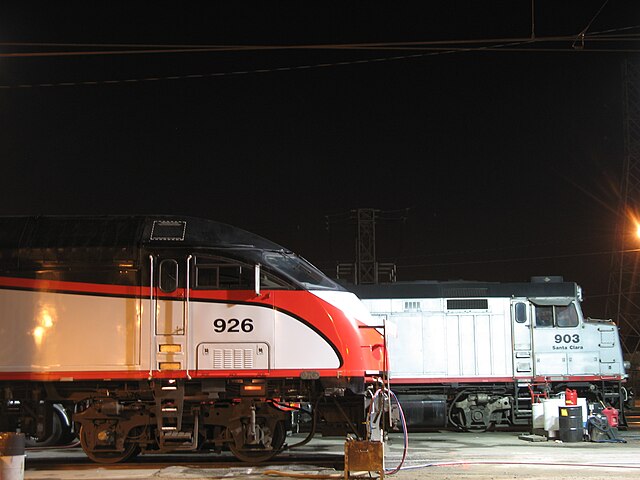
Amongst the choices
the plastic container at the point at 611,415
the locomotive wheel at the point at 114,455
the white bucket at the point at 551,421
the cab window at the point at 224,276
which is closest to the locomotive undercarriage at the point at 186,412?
the locomotive wheel at the point at 114,455

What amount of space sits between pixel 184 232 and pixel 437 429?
11.1 meters

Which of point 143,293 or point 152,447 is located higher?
point 143,293

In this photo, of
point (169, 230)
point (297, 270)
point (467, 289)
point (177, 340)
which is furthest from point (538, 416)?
point (169, 230)

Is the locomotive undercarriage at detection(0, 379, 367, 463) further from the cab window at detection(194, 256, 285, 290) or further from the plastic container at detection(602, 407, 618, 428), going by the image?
the plastic container at detection(602, 407, 618, 428)

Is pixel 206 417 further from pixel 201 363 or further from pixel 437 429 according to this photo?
pixel 437 429

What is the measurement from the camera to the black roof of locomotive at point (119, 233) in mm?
11680

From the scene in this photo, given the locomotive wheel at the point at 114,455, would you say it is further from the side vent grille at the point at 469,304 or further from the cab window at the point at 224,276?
the side vent grille at the point at 469,304

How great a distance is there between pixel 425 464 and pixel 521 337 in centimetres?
792

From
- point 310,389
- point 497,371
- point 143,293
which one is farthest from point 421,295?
point 143,293

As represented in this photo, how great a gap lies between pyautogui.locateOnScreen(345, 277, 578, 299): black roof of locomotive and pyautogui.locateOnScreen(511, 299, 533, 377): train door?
13.2 inches

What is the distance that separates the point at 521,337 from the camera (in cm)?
1894

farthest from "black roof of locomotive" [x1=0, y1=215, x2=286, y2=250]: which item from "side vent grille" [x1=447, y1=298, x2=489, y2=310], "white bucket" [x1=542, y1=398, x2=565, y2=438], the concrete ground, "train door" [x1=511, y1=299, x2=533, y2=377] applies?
"train door" [x1=511, y1=299, x2=533, y2=377]

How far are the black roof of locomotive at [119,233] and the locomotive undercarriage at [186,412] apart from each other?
2.14 m

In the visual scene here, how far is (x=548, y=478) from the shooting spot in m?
10.2
